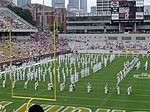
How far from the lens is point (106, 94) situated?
15.8 meters

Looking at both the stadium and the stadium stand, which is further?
the stadium stand

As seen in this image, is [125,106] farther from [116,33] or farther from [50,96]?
[116,33]

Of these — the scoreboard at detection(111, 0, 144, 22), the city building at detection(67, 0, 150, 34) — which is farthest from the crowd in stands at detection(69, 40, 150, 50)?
the scoreboard at detection(111, 0, 144, 22)

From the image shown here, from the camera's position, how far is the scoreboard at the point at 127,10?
50031mm

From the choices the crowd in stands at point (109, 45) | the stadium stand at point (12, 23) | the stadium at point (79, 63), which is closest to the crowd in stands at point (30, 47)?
the stadium at point (79, 63)

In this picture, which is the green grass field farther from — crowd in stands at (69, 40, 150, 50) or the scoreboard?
the scoreboard

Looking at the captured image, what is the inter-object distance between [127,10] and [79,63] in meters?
22.9

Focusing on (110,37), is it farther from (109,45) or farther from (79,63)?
→ (79,63)

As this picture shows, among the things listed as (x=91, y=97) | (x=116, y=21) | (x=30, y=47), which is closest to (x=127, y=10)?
(x=116, y=21)

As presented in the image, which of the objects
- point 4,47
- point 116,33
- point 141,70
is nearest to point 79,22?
point 116,33

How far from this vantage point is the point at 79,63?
29812 mm

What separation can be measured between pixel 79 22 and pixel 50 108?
50001 mm

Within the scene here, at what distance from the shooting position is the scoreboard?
164ft

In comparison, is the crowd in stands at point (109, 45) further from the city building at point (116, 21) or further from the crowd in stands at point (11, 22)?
the crowd in stands at point (11, 22)
